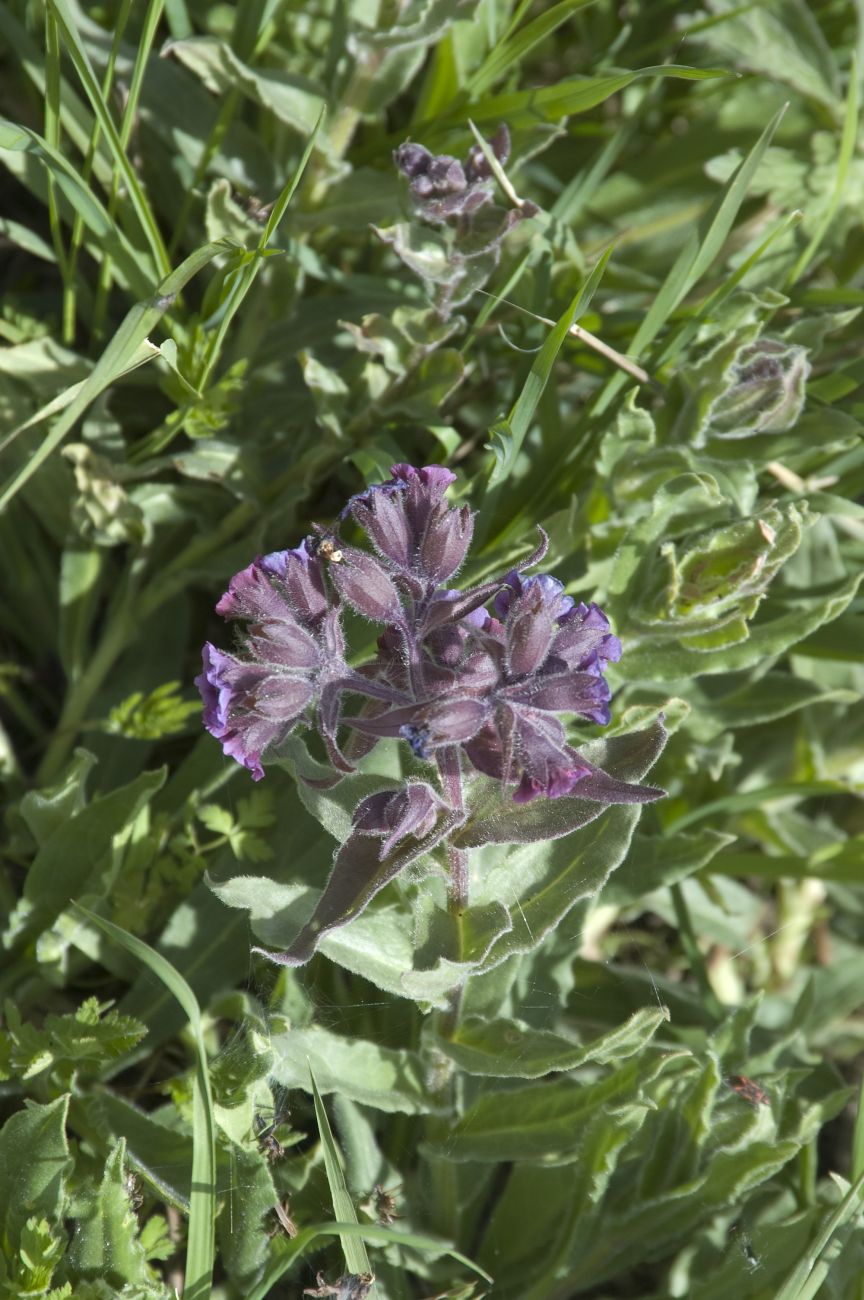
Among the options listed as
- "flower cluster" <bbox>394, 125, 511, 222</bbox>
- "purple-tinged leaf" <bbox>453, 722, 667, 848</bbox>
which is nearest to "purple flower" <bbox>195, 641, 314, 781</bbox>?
"purple-tinged leaf" <bbox>453, 722, 667, 848</bbox>

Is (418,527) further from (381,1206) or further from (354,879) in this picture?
(381,1206)

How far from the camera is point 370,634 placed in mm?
3299

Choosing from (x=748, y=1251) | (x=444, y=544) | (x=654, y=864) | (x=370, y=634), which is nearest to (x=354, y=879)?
(x=444, y=544)

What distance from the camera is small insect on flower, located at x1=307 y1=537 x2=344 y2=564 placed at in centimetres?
260

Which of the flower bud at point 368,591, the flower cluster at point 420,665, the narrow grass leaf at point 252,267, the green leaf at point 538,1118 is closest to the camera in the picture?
the flower cluster at point 420,665

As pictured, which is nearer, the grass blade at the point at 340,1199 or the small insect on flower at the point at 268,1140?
the grass blade at the point at 340,1199

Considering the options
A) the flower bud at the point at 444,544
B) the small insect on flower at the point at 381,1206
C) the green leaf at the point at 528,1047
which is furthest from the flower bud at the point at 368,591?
the small insect on flower at the point at 381,1206

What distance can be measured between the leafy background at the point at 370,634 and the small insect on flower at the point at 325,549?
1.75ft

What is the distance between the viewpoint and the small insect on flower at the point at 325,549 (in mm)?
2598

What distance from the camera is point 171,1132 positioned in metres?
3.07

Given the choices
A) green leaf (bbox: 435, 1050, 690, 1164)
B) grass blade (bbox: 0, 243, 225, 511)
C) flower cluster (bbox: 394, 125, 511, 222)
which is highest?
flower cluster (bbox: 394, 125, 511, 222)

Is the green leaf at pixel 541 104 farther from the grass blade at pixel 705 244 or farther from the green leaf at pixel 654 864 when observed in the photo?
the green leaf at pixel 654 864

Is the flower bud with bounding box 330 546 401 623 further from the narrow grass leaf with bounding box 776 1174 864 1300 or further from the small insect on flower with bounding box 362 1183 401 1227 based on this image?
the narrow grass leaf with bounding box 776 1174 864 1300

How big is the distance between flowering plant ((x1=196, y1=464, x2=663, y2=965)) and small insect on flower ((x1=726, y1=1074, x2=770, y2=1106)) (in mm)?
1035
